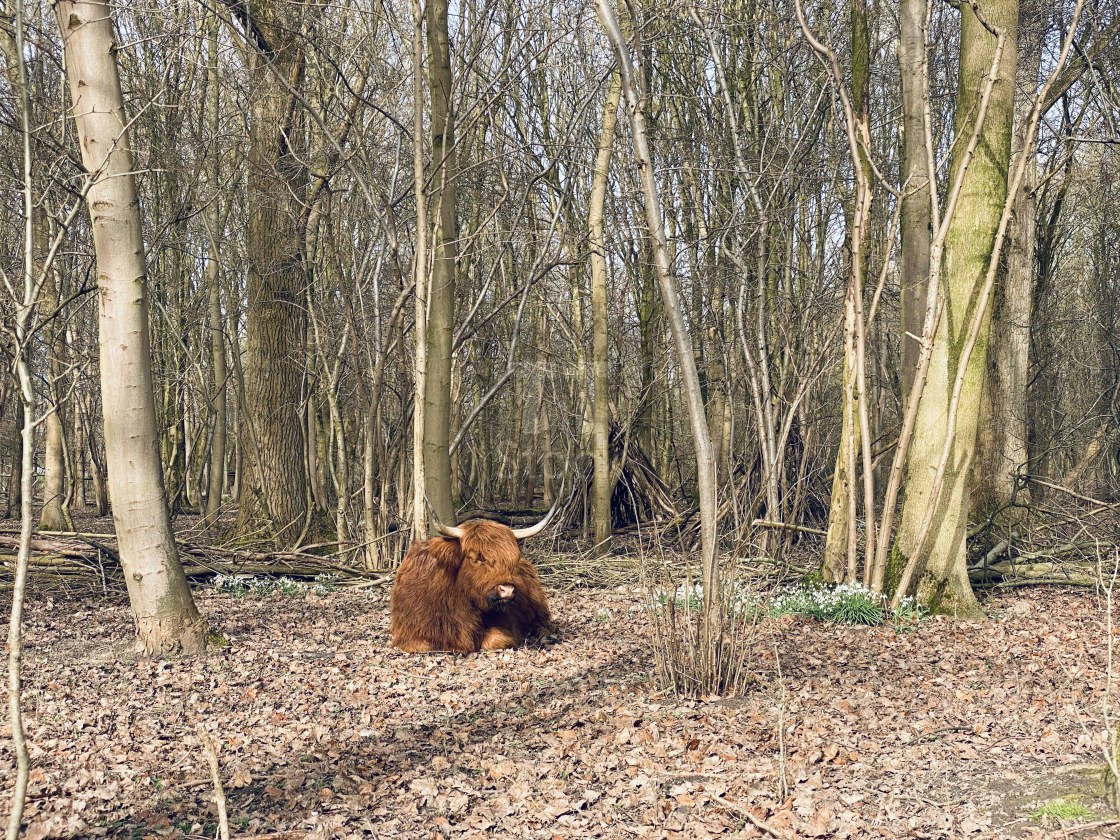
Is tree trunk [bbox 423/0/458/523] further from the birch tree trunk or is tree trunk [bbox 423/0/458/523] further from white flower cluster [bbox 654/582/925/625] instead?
the birch tree trunk

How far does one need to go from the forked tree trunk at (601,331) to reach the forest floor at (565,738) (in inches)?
198

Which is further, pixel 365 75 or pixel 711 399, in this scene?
pixel 711 399

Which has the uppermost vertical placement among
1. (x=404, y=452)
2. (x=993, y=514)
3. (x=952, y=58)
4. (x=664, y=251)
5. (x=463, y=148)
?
(x=952, y=58)

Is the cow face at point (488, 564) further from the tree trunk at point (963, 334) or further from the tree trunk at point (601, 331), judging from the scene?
the tree trunk at point (601, 331)

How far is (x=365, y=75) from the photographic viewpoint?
10.8 meters

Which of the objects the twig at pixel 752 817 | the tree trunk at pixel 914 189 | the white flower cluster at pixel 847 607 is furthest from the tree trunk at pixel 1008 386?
the twig at pixel 752 817

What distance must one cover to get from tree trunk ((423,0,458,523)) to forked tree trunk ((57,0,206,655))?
3.30 meters

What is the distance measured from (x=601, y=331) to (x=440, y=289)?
349cm

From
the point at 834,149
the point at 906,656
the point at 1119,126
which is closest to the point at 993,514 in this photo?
the point at 906,656

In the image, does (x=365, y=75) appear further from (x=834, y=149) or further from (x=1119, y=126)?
(x=1119, y=126)

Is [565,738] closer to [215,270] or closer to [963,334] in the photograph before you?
[963,334]

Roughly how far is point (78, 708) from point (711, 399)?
1171 cm

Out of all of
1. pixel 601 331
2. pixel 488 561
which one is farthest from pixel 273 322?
pixel 488 561

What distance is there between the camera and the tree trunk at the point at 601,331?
1264 cm
